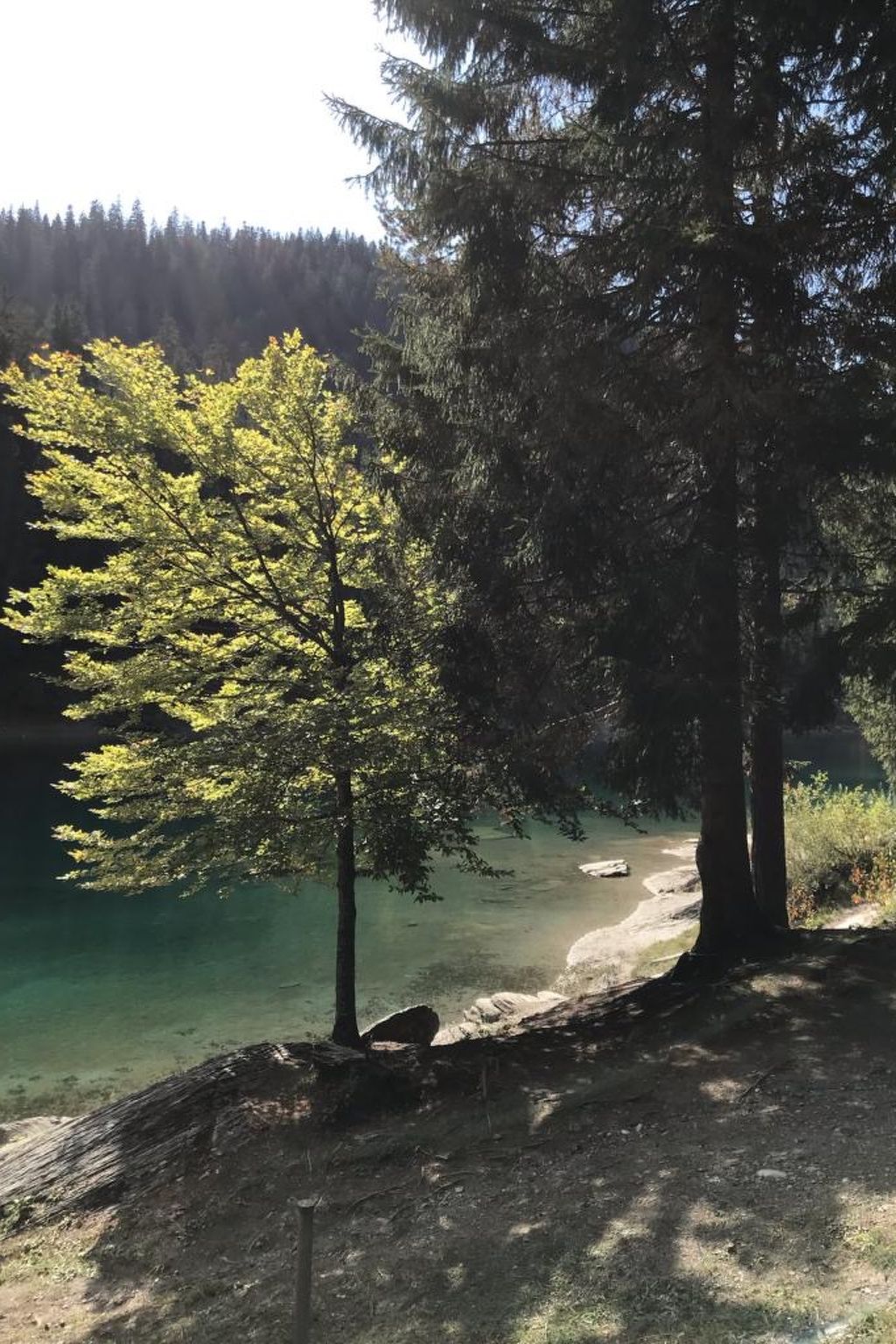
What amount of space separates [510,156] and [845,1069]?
8.10m

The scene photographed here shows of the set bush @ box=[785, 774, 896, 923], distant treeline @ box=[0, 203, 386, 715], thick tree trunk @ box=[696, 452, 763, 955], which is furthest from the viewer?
distant treeline @ box=[0, 203, 386, 715]

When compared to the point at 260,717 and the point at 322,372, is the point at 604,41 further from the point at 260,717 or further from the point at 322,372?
the point at 260,717

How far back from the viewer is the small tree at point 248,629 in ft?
27.6

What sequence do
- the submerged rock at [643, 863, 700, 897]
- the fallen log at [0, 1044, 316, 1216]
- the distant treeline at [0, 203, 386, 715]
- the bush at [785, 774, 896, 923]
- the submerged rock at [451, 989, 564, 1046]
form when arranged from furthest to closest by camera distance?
the distant treeline at [0, 203, 386, 715] < the submerged rock at [643, 863, 700, 897] < the bush at [785, 774, 896, 923] < the submerged rock at [451, 989, 564, 1046] < the fallen log at [0, 1044, 316, 1216]

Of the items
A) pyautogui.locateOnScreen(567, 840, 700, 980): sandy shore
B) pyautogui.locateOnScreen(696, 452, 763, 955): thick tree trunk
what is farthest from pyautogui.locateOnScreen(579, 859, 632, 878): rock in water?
pyautogui.locateOnScreen(696, 452, 763, 955): thick tree trunk

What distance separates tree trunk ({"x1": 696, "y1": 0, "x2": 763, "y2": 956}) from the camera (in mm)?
6974

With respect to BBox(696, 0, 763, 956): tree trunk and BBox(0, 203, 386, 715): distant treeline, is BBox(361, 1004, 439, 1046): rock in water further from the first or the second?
BBox(0, 203, 386, 715): distant treeline

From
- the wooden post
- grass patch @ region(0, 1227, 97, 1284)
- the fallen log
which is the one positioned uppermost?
the wooden post

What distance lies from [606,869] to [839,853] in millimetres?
8577

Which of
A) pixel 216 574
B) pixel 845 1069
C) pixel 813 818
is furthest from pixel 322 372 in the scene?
pixel 813 818

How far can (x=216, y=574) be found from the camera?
9047 mm

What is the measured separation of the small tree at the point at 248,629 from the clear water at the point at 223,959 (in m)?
4.63

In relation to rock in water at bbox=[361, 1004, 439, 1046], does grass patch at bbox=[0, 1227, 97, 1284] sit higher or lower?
higher

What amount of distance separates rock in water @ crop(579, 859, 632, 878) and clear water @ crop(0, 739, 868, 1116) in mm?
302
